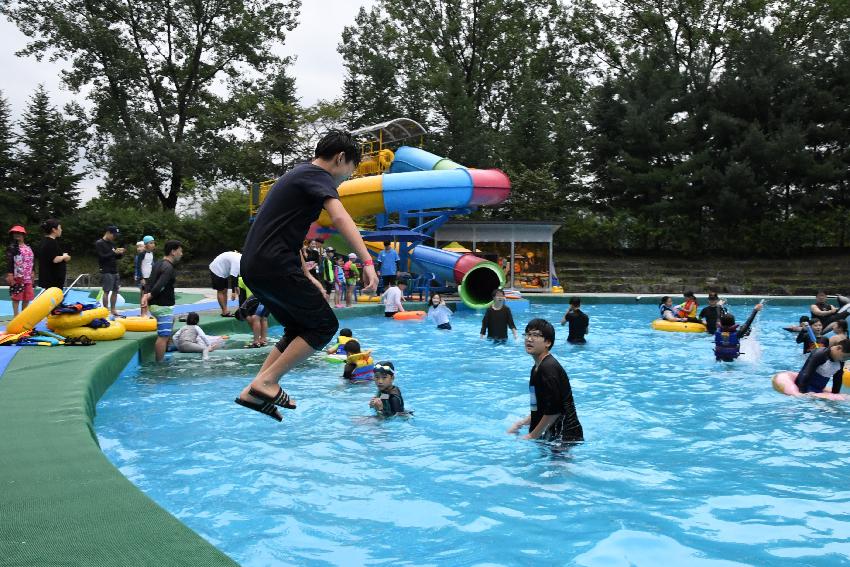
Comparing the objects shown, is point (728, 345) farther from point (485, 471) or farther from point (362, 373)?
point (485, 471)

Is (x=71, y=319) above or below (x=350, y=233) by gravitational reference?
below

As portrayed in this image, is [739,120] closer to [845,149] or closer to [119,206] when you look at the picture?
[845,149]

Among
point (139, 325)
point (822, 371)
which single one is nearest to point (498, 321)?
point (822, 371)

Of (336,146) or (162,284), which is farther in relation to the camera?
(162,284)

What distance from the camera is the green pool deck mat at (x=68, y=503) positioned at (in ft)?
9.27

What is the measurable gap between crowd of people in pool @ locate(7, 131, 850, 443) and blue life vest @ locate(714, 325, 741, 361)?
2 cm

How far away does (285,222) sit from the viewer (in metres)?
3.38

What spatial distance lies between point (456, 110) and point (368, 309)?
2020 centimetres

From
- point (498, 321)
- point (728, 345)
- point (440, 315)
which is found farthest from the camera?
point (440, 315)

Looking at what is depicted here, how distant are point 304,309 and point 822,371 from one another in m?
7.04

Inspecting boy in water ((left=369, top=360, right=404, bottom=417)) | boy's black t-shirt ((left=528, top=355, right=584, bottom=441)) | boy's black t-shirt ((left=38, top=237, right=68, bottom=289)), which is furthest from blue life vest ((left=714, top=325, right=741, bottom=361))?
boy's black t-shirt ((left=38, top=237, right=68, bottom=289))

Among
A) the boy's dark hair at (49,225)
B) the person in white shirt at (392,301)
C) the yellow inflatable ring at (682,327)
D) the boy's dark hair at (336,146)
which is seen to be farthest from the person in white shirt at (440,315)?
the boy's dark hair at (336,146)

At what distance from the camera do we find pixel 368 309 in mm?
17641

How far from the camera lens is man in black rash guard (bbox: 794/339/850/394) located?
779 centimetres
